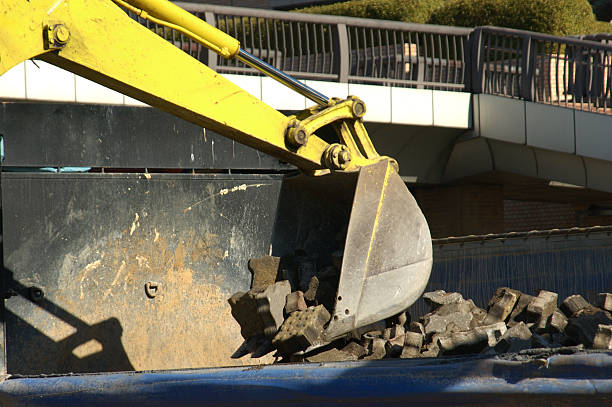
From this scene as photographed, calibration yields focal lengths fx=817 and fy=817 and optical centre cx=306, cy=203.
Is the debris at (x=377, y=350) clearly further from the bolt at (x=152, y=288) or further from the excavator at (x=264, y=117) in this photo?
the bolt at (x=152, y=288)

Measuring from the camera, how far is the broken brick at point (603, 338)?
4.56m

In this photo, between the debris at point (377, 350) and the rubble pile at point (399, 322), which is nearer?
the rubble pile at point (399, 322)

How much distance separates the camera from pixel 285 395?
12.8ft

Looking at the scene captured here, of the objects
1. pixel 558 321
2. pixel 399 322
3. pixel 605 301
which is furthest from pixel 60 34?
pixel 605 301

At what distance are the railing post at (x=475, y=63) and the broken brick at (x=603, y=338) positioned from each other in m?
7.47

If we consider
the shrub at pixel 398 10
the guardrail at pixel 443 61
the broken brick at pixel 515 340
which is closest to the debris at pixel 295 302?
the broken brick at pixel 515 340

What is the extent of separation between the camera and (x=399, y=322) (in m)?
5.93

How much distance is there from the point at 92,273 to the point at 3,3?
213 centimetres

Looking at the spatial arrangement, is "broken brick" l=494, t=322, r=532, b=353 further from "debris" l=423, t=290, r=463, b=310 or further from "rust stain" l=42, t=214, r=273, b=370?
"rust stain" l=42, t=214, r=273, b=370

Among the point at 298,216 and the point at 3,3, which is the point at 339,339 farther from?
the point at 3,3

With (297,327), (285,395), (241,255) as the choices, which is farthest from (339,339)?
(285,395)

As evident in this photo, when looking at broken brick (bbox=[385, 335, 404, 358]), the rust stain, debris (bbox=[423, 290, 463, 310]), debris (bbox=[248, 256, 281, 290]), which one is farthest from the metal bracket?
debris (bbox=[423, 290, 463, 310])

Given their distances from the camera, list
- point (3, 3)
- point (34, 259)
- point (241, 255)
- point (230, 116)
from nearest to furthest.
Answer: point (3, 3)
point (230, 116)
point (34, 259)
point (241, 255)

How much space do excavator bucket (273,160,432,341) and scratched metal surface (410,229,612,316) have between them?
90 cm
